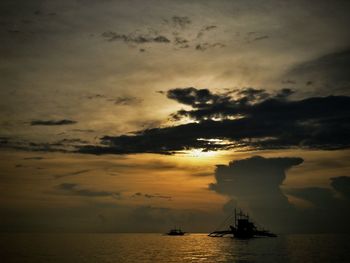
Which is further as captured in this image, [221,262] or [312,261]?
[312,261]

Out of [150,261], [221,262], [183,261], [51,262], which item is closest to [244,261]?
[221,262]

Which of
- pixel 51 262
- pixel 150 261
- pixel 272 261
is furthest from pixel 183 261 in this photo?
pixel 51 262

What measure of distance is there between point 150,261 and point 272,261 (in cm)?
3384

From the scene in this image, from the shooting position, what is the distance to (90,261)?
106 metres

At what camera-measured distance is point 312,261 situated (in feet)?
373

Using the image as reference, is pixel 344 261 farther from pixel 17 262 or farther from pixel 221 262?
pixel 17 262

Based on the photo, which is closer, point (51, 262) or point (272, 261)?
point (51, 262)

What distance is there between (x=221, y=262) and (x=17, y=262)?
174ft

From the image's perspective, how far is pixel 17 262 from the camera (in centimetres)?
10281

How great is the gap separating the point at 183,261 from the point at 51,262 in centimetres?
3540

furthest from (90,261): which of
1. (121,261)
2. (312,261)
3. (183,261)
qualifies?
(312,261)

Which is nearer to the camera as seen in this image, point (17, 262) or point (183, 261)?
point (17, 262)

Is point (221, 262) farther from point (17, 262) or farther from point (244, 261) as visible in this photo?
point (17, 262)

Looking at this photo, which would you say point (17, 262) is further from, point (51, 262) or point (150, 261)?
point (150, 261)
